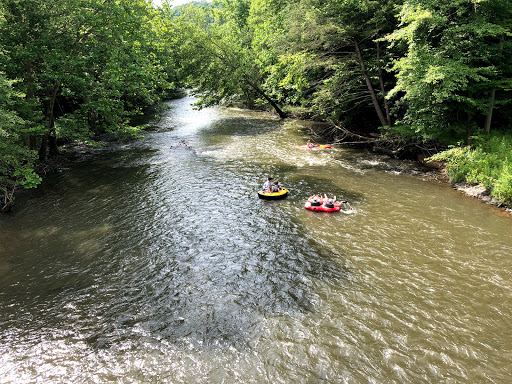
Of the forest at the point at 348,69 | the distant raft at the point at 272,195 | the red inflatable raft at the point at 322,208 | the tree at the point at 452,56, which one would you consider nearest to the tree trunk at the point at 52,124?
the forest at the point at 348,69

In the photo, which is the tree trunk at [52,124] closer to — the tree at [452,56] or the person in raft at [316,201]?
the person in raft at [316,201]

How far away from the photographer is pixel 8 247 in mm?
10312

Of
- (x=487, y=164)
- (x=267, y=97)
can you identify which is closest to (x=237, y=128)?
(x=267, y=97)

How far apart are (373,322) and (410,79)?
1143 cm

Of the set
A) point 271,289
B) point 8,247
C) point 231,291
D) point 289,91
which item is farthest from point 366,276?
point 289,91

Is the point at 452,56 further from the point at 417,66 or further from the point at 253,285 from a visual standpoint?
the point at 253,285

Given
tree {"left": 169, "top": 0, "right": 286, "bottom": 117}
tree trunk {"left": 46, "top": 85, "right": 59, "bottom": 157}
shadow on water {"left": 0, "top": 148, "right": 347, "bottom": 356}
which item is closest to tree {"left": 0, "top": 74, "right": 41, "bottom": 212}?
shadow on water {"left": 0, "top": 148, "right": 347, "bottom": 356}

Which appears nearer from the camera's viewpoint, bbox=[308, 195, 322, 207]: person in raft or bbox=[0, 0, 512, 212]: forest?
bbox=[308, 195, 322, 207]: person in raft

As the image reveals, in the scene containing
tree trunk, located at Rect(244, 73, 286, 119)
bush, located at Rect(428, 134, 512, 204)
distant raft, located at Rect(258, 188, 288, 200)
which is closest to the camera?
bush, located at Rect(428, 134, 512, 204)


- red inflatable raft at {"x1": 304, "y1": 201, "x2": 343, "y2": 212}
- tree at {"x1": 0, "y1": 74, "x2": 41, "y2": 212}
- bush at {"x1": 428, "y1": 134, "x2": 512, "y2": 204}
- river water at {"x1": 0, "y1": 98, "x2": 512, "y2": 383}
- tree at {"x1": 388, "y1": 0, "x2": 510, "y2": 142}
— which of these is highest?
tree at {"x1": 388, "y1": 0, "x2": 510, "y2": 142}

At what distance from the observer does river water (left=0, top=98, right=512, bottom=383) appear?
6.11 m

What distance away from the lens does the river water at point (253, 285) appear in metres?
6.11

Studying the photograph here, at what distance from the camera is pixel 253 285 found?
8398mm

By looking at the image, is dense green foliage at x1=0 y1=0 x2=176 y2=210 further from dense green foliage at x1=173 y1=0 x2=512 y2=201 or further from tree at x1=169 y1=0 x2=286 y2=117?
tree at x1=169 y1=0 x2=286 y2=117
